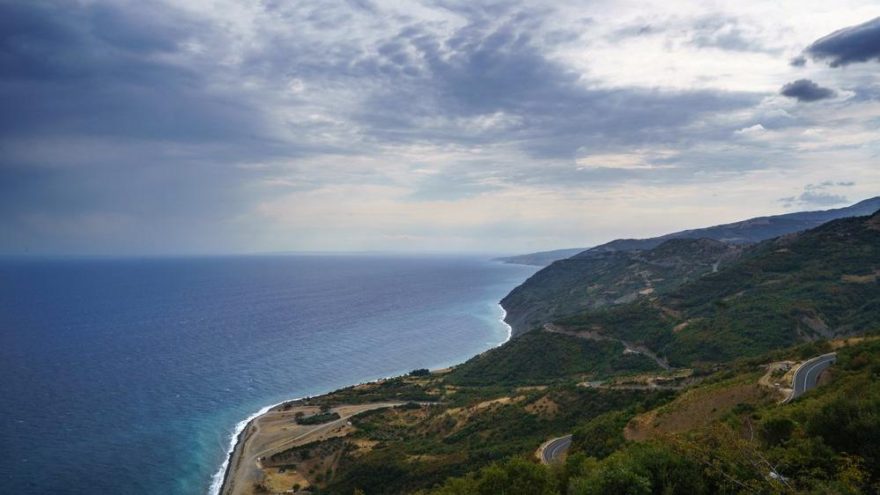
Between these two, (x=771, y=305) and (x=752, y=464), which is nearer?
(x=752, y=464)

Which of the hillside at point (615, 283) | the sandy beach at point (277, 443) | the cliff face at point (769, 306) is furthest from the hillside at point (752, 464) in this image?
the hillside at point (615, 283)

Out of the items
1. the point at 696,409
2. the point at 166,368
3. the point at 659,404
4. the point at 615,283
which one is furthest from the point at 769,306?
the point at 166,368

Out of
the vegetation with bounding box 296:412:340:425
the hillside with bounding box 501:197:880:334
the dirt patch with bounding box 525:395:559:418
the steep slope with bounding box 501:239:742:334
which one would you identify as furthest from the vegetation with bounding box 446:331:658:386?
the hillside with bounding box 501:197:880:334

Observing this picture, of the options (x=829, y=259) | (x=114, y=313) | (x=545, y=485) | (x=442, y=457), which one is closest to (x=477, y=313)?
(x=829, y=259)

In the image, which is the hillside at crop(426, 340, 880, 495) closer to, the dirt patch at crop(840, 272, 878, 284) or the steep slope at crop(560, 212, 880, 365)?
the steep slope at crop(560, 212, 880, 365)

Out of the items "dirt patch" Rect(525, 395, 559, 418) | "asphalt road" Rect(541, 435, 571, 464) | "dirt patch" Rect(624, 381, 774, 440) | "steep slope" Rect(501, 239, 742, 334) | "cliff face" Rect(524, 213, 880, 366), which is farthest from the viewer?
"steep slope" Rect(501, 239, 742, 334)

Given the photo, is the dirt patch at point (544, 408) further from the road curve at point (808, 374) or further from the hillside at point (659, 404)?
the road curve at point (808, 374)

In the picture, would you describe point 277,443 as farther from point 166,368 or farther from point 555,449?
point 166,368
